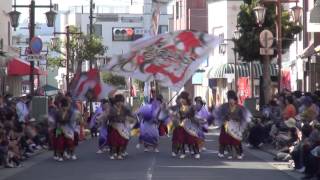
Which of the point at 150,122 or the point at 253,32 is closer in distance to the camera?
the point at 150,122

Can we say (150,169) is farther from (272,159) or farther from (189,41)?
(189,41)

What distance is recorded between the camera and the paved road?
55.3 feet

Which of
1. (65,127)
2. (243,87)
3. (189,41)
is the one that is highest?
(189,41)

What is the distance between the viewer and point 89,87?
2722cm

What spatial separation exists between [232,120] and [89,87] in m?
7.18

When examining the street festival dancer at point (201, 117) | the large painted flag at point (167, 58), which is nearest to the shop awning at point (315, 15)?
the street festival dancer at point (201, 117)

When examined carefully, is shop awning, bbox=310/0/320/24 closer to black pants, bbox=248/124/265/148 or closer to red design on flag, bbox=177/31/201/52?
black pants, bbox=248/124/265/148

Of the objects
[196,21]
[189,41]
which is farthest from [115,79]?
[189,41]

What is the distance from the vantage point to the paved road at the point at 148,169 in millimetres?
16859

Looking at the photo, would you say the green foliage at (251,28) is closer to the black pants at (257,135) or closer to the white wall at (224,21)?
the black pants at (257,135)

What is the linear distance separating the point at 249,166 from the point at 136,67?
206 inches

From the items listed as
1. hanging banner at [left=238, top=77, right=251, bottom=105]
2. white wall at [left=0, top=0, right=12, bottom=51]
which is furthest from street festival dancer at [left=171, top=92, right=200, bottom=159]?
Result: hanging banner at [left=238, top=77, right=251, bottom=105]

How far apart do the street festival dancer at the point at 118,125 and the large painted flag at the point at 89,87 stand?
205 inches

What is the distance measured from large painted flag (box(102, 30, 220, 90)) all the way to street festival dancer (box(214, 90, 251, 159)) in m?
1.56
